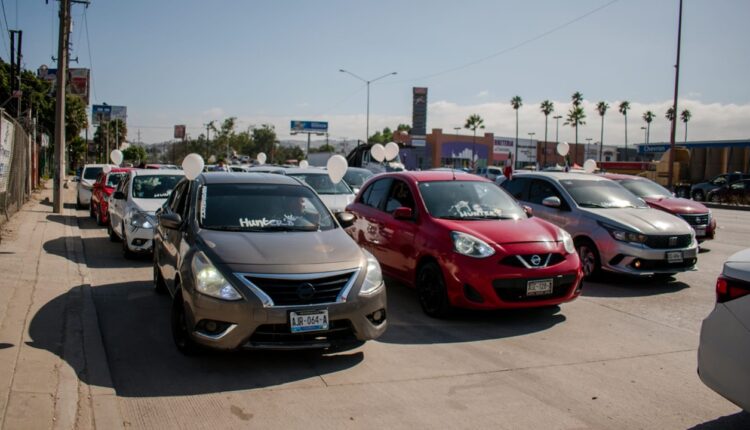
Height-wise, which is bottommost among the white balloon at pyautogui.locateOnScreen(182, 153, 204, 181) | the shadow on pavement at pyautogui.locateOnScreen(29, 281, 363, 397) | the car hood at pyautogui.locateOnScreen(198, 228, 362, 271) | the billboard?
the shadow on pavement at pyautogui.locateOnScreen(29, 281, 363, 397)

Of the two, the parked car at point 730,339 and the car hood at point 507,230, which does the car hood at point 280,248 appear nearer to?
the car hood at point 507,230

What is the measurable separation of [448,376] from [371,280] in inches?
41.9

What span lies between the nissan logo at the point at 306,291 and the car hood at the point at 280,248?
197mm

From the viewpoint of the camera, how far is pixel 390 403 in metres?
4.65

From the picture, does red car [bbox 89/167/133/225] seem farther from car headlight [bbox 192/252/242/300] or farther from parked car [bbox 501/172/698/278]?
car headlight [bbox 192/252/242/300]

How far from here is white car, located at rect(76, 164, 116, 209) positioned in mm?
21203

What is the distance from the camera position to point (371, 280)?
18.2ft

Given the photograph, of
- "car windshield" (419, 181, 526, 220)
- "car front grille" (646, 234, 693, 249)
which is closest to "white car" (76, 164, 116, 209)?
"car windshield" (419, 181, 526, 220)

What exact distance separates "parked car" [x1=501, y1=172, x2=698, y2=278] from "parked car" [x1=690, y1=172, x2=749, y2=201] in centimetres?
2518

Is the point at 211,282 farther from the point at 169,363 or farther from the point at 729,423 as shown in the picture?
the point at 729,423

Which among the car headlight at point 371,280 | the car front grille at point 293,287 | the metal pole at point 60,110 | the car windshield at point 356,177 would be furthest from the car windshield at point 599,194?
the metal pole at point 60,110

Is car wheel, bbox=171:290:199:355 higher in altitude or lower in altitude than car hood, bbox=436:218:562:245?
lower

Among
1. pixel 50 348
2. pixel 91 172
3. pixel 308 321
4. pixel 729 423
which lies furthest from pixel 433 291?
pixel 91 172

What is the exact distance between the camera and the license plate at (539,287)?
676 centimetres
